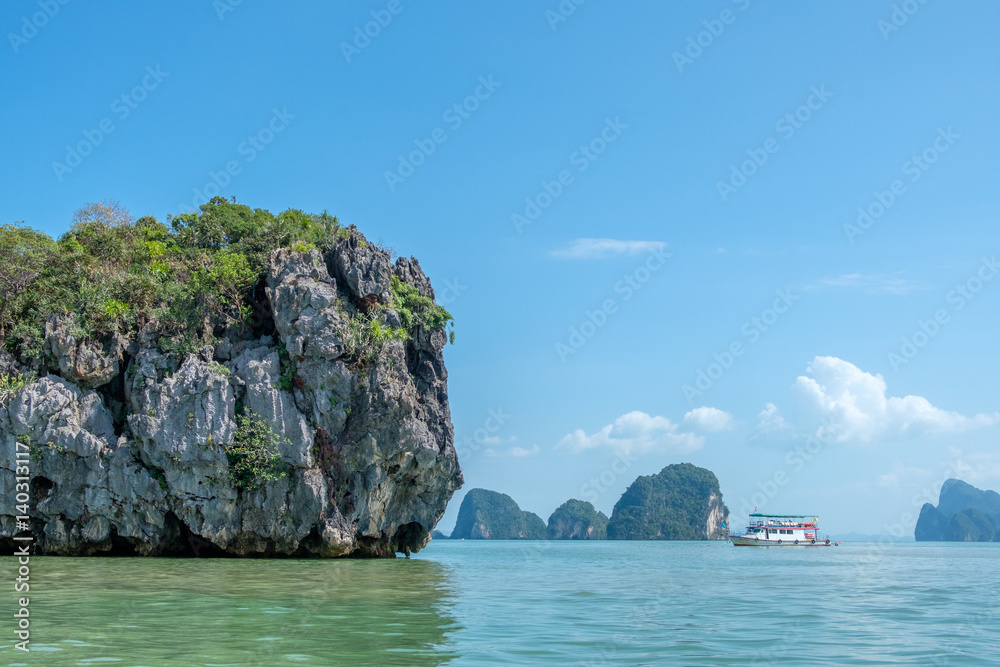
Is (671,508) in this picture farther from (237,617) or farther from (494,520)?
(237,617)

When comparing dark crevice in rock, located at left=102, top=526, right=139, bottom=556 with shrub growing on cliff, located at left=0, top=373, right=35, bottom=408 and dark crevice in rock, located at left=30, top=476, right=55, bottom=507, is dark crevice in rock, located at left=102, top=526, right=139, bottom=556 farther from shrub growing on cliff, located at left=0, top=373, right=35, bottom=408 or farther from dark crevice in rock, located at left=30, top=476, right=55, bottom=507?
shrub growing on cliff, located at left=0, top=373, right=35, bottom=408

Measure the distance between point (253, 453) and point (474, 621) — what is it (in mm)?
15924

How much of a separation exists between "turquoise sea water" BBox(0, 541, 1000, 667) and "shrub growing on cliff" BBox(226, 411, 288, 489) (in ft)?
18.9

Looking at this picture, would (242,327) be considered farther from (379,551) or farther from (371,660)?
(371,660)

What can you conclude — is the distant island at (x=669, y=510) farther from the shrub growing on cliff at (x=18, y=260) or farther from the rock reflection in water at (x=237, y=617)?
the rock reflection in water at (x=237, y=617)

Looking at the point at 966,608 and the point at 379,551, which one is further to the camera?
the point at 379,551

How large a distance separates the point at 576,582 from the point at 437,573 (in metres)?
4.67

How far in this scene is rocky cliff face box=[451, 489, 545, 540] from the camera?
152625 millimetres

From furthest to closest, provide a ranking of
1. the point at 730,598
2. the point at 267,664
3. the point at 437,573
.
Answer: the point at 437,573
the point at 730,598
the point at 267,664

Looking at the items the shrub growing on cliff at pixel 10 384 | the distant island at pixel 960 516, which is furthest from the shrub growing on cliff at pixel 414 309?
the distant island at pixel 960 516

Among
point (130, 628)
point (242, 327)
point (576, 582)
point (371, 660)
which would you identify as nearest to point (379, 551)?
point (242, 327)

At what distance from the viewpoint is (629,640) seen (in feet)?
34.4

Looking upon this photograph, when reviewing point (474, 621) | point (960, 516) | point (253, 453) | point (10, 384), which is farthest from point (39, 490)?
point (960, 516)

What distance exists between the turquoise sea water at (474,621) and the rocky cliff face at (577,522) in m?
124
